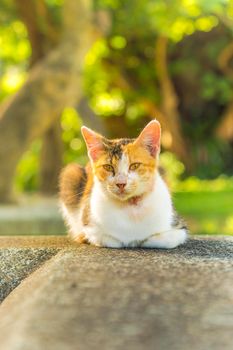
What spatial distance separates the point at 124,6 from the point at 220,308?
11929mm

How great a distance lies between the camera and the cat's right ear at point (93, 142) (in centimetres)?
362

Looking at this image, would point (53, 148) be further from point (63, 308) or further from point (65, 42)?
point (63, 308)

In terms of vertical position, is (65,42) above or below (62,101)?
above

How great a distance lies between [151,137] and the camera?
3527mm

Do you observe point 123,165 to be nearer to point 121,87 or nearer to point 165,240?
point 165,240

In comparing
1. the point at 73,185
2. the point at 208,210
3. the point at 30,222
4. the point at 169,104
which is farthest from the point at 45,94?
the point at 169,104

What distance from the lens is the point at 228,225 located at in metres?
10.2

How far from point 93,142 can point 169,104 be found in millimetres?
13458

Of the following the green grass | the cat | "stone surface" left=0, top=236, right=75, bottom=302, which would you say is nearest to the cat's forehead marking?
the cat

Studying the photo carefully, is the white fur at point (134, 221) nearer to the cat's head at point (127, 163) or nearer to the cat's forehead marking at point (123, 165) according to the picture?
the cat's head at point (127, 163)

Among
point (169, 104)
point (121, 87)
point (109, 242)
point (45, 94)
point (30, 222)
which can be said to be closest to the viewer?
point (109, 242)

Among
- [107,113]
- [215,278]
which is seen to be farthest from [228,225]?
[107,113]

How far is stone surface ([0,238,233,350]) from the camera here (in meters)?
2.36

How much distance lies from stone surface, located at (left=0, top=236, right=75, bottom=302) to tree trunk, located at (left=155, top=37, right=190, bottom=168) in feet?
41.7
